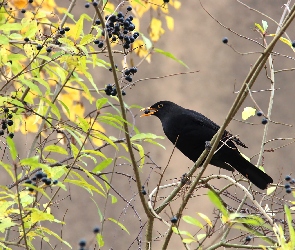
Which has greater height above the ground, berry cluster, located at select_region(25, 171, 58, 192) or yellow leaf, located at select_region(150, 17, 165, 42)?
yellow leaf, located at select_region(150, 17, 165, 42)

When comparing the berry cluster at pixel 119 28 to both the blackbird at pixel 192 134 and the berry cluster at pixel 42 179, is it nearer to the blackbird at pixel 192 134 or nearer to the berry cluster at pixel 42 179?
the berry cluster at pixel 42 179

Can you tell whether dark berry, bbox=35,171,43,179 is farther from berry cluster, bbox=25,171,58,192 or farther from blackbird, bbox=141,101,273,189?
blackbird, bbox=141,101,273,189

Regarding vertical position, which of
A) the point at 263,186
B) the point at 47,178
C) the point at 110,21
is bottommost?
the point at 47,178

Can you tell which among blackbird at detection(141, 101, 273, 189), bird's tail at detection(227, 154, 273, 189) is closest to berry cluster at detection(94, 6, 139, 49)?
bird's tail at detection(227, 154, 273, 189)

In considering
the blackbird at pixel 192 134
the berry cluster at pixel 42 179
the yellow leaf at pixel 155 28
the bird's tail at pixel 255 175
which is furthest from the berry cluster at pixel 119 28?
the yellow leaf at pixel 155 28

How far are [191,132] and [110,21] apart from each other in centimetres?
132

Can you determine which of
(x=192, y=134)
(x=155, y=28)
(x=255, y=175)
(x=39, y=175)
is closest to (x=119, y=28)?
(x=39, y=175)

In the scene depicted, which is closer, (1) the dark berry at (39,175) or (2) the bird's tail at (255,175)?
(1) the dark berry at (39,175)

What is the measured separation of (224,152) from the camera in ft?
9.52

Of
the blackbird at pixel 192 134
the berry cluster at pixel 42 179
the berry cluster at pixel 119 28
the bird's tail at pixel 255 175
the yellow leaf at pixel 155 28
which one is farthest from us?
the yellow leaf at pixel 155 28

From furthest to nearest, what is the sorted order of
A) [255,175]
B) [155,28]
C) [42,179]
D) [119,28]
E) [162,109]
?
[155,28]
[162,109]
[255,175]
[119,28]
[42,179]

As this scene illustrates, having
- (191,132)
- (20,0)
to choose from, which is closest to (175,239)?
(191,132)

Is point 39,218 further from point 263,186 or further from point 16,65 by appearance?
point 263,186

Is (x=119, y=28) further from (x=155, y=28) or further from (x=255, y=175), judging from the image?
(x=155, y=28)
